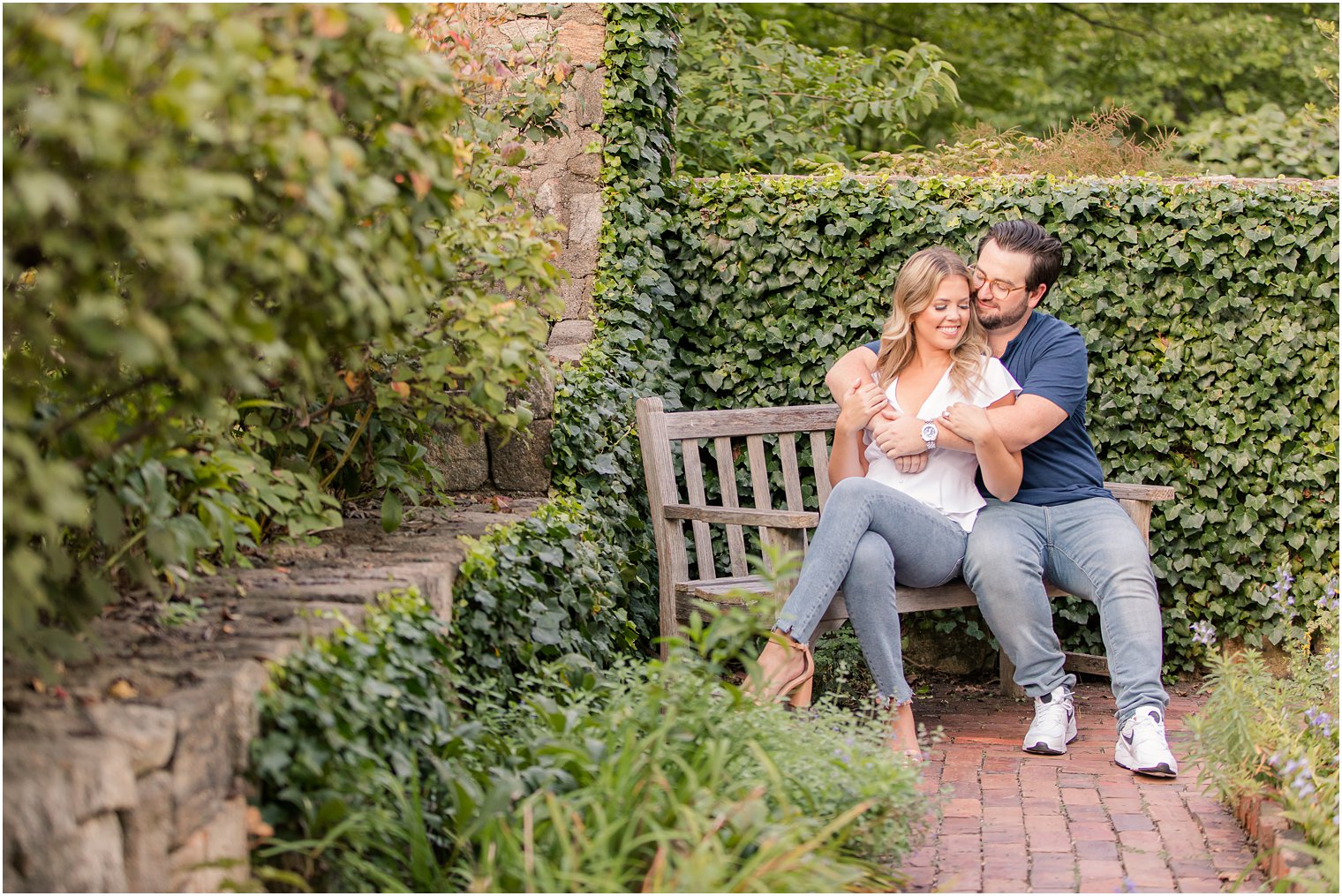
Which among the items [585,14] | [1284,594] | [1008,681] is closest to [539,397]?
[585,14]

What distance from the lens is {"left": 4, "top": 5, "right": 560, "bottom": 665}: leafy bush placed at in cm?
169

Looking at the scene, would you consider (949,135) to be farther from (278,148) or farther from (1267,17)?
(278,148)

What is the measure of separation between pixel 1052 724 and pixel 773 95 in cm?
390

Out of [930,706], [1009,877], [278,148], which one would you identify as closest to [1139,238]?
[930,706]

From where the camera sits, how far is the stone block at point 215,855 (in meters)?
2.02

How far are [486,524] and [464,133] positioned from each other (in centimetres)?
115

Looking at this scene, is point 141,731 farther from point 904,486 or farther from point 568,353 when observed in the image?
point 568,353

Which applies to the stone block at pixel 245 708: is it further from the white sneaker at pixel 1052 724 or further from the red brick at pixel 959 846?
the white sneaker at pixel 1052 724

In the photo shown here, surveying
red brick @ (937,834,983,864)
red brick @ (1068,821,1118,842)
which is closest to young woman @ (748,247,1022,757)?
red brick @ (937,834,983,864)

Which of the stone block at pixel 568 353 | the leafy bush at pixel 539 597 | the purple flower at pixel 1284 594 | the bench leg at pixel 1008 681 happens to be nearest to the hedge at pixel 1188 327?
the purple flower at pixel 1284 594

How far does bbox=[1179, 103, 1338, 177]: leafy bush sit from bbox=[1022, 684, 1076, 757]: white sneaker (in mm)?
4422

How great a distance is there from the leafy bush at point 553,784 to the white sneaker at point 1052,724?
1173 mm

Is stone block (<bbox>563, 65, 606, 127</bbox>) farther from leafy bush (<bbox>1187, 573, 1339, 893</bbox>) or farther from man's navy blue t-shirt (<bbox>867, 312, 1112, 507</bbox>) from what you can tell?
leafy bush (<bbox>1187, 573, 1339, 893</bbox>)

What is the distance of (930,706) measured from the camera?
465 cm
